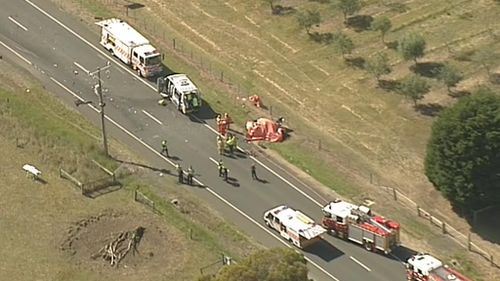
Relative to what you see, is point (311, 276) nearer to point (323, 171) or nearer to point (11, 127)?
point (323, 171)

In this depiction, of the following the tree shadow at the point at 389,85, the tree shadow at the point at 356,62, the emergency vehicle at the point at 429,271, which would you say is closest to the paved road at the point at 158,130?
Result: the emergency vehicle at the point at 429,271

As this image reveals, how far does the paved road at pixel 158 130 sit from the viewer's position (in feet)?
253

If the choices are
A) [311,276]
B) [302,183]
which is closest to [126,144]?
[302,183]

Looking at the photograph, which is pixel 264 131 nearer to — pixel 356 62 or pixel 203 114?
pixel 203 114

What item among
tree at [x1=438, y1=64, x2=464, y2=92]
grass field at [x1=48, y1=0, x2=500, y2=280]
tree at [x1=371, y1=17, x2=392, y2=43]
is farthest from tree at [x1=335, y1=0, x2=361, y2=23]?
tree at [x1=438, y1=64, x2=464, y2=92]

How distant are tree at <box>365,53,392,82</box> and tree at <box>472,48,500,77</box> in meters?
8.37

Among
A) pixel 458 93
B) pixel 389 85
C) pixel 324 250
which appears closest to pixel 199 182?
pixel 324 250

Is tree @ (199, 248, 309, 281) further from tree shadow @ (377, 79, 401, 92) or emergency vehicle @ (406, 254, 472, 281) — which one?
tree shadow @ (377, 79, 401, 92)

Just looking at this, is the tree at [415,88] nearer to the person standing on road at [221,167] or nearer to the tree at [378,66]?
the tree at [378,66]

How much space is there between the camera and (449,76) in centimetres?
9300

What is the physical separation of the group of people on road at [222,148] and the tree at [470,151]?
15640 mm

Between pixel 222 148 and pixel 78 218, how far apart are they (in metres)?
14.8

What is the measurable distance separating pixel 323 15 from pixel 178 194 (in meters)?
32.3

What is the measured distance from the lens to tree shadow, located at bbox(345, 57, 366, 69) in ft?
326
